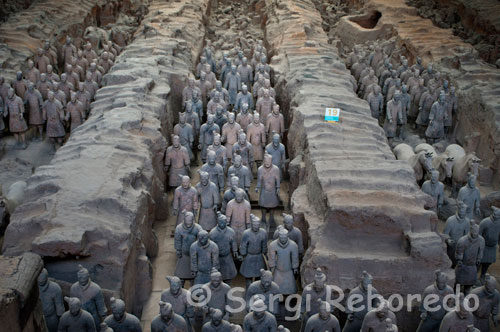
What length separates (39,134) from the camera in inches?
401

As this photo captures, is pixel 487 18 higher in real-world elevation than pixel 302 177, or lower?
lower

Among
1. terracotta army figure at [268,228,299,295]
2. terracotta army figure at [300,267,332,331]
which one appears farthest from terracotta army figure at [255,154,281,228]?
terracotta army figure at [300,267,332,331]

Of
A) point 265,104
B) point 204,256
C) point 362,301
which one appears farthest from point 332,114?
point 362,301

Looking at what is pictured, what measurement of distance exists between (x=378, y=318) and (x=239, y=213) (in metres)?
2.17

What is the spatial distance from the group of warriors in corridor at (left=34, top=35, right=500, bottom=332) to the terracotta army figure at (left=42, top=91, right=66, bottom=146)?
2.28m

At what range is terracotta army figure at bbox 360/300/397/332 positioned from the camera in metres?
4.73

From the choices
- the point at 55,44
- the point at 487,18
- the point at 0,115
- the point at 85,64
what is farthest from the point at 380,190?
the point at 487,18

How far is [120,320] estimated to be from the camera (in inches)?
190

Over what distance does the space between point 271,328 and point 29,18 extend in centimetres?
1127

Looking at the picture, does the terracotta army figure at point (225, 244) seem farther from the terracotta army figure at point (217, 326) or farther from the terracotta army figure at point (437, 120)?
the terracotta army figure at point (437, 120)

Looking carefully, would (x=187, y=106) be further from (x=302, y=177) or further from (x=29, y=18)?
(x=29, y=18)

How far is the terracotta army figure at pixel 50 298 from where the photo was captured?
4.97 m

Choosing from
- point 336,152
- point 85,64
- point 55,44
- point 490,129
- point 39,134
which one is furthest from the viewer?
point 55,44

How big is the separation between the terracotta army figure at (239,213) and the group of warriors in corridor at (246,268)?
0.01 m
